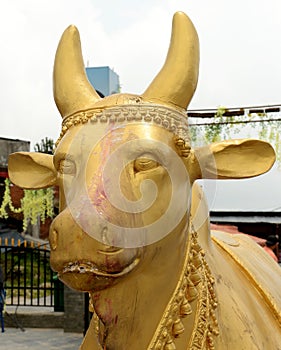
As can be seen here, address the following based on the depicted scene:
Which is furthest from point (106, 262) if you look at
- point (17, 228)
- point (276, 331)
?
point (17, 228)

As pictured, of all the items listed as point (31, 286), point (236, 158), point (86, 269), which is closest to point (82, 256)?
point (86, 269)

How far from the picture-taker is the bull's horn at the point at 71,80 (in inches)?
57.9

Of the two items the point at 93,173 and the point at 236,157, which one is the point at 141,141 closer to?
the point at 93,173

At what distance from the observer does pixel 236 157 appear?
1.46 meters

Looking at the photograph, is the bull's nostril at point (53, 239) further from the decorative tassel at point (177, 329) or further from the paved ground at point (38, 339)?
the paved ground at point (38, 339)

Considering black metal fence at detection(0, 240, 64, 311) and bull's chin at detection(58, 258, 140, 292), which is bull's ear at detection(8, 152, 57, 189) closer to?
bull's chin at detection(58, 258, 140, 292)

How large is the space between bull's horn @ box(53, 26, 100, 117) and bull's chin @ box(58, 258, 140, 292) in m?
0.48

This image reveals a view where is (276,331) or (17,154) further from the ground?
(17,154)

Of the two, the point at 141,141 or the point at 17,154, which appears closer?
the point at 141,141

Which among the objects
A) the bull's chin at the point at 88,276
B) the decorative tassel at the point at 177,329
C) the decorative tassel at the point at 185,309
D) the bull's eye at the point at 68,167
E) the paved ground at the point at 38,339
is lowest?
the paved ground at the point at 38,339

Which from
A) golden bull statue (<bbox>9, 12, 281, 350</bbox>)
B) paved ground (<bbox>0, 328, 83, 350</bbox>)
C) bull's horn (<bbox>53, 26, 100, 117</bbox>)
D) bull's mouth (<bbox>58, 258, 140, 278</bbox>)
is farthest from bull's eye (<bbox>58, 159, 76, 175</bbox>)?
paved ground (<bbox>0, 328, 83, 350</bbox>)

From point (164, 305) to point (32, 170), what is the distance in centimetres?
63

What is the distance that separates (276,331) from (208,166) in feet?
2.52

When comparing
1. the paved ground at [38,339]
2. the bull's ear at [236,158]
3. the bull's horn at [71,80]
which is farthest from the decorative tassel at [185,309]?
the paved ground at [38,339]
